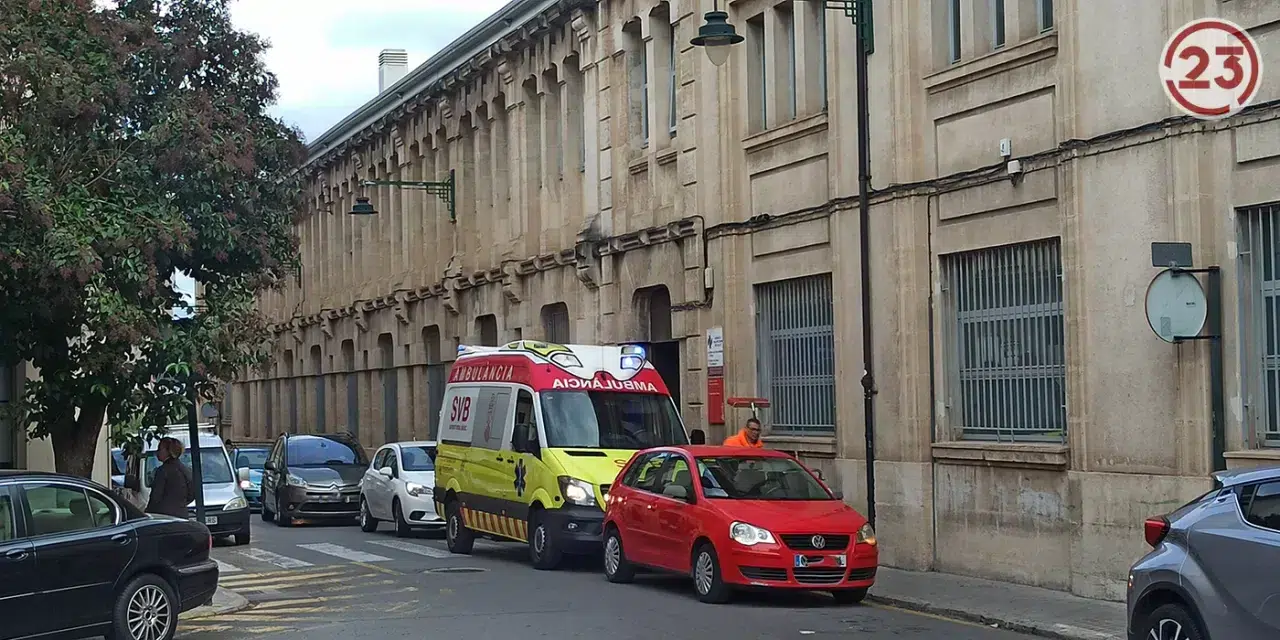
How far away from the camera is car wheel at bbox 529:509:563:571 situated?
748 inches

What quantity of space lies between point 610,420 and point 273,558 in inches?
214

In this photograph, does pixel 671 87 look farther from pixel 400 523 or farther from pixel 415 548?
pixel 415 548

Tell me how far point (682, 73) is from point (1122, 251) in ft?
35.2

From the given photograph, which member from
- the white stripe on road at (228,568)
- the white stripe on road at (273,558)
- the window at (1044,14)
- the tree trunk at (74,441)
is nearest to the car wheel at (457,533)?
the white stripe on road at (273,558)

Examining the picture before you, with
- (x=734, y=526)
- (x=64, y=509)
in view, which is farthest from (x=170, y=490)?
(x=734, y=526)

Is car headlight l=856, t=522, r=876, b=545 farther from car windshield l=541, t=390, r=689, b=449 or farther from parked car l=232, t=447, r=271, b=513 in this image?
parked car l=232, t=447, r=271, b=513

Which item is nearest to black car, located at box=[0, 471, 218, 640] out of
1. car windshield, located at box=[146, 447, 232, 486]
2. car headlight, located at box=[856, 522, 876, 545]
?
car headlight, located at box=[856, 522, 876, 545]

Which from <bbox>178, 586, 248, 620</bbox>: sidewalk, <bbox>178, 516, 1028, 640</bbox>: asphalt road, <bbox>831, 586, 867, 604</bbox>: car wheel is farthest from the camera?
<bbox>178, 586, 248, 620</bbox>: sidewalk

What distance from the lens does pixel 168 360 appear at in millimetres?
15852

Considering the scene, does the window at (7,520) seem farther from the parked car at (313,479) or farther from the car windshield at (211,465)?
the parked car at (313,479)

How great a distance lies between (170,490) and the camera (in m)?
17.7

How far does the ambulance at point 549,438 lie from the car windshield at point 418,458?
389 centimetres

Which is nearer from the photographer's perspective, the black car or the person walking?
the black car

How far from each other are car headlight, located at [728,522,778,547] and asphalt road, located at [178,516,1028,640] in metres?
0.62
